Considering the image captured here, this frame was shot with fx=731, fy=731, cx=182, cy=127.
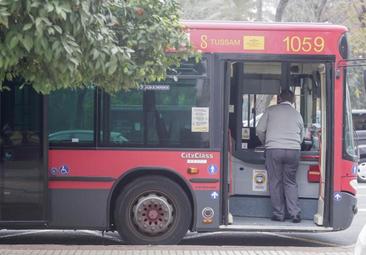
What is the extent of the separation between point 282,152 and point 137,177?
→ 2.02m

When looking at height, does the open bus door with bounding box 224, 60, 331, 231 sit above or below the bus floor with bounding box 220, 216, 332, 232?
above

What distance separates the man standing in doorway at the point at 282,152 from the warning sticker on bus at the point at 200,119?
43.1 inches

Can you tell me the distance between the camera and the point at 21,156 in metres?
9.12

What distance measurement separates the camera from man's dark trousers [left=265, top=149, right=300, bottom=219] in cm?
976

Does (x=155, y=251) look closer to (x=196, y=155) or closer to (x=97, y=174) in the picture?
(x=97, y=174)

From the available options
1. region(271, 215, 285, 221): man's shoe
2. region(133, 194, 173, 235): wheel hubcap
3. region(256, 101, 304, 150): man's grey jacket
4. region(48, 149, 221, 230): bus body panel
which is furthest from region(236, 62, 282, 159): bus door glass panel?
region(133, 194, 173, 235): wheel hubcap

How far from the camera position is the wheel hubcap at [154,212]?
30.7ft

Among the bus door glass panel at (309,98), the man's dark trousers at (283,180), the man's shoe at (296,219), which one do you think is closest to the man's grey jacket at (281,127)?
the man's dark trousers at (283,180)

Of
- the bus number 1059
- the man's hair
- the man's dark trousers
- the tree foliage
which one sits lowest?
the man's dark trousers

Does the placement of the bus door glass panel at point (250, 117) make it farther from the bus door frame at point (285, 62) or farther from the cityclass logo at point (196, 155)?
the cityclass logo at point (196, 155)

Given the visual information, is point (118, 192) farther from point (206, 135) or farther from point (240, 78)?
point (240, 78)

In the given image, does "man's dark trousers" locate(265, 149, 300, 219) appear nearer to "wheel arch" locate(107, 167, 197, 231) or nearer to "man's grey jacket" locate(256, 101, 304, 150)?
"man's grey jacket" locate(256, 101, 304, 150)

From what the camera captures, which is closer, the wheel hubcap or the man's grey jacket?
the wheel hubcap

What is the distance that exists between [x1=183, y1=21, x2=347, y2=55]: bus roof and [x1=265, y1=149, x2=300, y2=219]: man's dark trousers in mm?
1409
